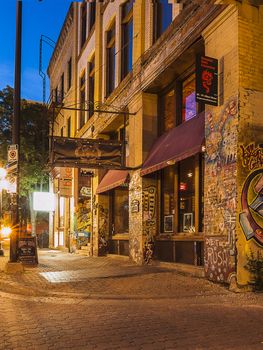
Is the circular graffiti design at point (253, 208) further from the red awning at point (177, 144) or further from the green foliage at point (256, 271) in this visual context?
the red awning at point (177, 144)

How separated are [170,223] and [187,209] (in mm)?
1173

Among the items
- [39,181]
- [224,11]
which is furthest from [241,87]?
[39,181]

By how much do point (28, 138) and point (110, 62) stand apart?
44.9ft

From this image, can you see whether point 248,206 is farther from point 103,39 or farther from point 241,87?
point 103,39

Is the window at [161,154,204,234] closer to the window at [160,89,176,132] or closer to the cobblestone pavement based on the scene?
the window at [160,89,176,132]

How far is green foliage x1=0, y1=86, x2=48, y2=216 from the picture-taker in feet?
102

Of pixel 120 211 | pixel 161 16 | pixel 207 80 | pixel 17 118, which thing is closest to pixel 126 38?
pixel 161 16

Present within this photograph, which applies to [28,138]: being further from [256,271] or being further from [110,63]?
[256,271]

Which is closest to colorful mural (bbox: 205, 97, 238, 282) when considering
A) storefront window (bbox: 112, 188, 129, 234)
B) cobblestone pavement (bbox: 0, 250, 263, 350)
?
cobblestone pavement (bbox: 0, 250, 263, 350)

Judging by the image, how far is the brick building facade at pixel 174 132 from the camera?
31.8 feet

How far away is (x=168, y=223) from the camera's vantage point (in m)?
14.1

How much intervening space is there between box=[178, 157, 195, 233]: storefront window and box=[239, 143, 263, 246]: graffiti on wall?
3.06 m

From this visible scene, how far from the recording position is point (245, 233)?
946cm

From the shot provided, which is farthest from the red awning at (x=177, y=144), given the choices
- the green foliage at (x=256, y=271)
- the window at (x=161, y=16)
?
the window at (x=161, y=16)
